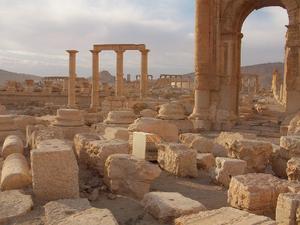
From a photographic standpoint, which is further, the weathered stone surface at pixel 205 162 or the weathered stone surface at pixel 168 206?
the weathered stone surface at pixel 205 162

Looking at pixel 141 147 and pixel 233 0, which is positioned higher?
pixel 233 0

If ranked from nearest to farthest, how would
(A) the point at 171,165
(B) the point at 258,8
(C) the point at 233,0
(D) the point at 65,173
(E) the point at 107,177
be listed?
(D) the point at 65,173, (E) the point at 107,177, (A) the point at 171,165, (C) the point at 233,0, (B) the point at 258,8

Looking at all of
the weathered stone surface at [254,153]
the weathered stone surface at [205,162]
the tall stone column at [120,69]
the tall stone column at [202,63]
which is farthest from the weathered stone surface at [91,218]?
the tall stone column at [120,69]

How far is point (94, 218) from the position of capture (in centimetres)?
396

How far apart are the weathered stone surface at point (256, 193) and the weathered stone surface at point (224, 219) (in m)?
0.73

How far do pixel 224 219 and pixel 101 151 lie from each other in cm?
294

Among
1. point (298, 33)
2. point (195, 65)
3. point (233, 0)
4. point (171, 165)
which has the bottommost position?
point (171, 165)

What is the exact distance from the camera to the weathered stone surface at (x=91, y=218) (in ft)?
12.6

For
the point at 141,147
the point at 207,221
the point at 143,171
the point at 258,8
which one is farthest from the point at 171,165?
the point at 258,8

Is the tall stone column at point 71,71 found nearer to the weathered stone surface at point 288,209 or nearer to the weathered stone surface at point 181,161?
the weathered stone surface at point 181,161

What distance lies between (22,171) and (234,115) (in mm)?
9816

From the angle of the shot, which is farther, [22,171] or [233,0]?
[233,0]

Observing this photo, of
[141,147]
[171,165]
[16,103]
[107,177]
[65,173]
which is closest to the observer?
[65,173]

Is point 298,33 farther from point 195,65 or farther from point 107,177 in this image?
point 107,177
